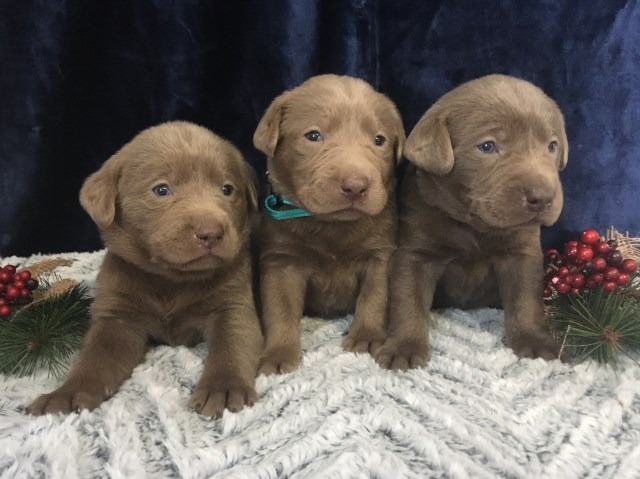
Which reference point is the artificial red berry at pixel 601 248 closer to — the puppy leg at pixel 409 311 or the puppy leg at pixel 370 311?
the puppy leg at pixel 409 311

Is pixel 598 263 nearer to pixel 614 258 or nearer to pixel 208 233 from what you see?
pixel 614 258

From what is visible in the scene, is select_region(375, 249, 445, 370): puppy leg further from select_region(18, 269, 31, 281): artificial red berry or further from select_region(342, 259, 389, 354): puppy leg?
select_region(18, 269, 31, 281): artificial red berry

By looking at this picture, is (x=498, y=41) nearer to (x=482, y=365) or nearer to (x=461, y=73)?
(x=461, y=73)

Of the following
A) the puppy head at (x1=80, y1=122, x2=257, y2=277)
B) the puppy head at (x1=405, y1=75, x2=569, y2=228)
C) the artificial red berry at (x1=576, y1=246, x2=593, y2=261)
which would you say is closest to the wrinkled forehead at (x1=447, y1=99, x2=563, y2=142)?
the puppy head at (x1=405, y1=75, x2=569, y2=228)

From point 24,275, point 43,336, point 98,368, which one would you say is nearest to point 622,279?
point 98,368

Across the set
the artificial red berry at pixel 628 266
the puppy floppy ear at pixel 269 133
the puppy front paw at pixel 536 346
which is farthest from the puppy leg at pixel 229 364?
the artificial red berry at pixel 628 266

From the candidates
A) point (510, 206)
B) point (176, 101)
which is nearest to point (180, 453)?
point (510, 206)

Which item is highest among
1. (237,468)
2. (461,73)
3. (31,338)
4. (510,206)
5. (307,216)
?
(461,73)
